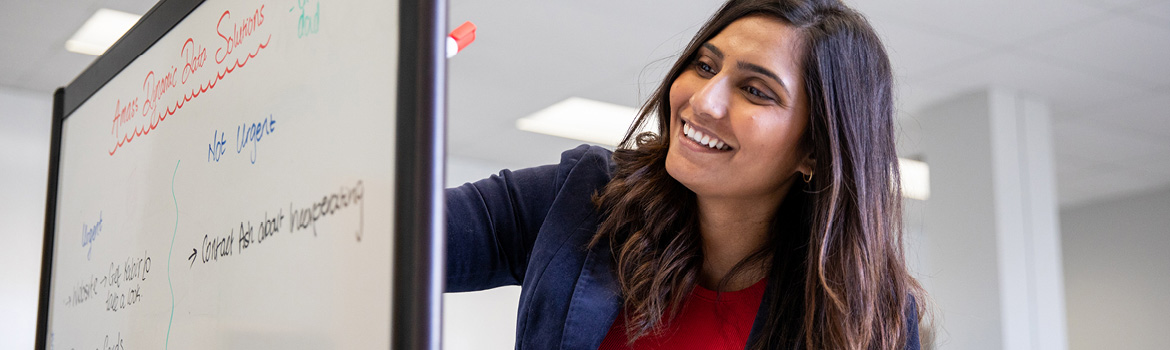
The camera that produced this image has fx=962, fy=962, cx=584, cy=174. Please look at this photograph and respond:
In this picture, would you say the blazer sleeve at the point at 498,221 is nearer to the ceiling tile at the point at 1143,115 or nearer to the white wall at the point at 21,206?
the white wall at the point at 21,206

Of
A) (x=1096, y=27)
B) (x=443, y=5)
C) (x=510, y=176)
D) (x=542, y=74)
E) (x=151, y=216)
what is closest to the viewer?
(x=443, y=5)

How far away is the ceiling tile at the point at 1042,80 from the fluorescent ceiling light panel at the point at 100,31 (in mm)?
3177

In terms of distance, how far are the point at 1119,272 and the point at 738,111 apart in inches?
253

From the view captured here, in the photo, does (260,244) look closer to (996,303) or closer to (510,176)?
(510,176)

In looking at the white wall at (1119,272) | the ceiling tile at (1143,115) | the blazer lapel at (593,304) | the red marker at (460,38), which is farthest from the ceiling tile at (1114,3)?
the white wall at (1119,272)

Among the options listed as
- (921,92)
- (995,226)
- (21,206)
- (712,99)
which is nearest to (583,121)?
(921,92)

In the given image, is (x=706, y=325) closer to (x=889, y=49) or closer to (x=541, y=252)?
(x=541, y=252)

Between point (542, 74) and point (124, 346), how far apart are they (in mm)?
3164

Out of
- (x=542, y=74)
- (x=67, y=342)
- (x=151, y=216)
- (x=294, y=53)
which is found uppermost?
(x=542, y=74)

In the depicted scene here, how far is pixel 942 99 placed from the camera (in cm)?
439

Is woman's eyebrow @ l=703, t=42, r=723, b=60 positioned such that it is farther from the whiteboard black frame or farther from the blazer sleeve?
the whiteboard black frame

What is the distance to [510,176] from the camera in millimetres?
1067

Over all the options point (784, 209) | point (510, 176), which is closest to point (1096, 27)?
point (784, 209)

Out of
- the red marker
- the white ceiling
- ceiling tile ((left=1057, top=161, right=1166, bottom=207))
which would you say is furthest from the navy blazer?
ceiling tile ((left=1057, top=161, right=1166, bottom=207))
